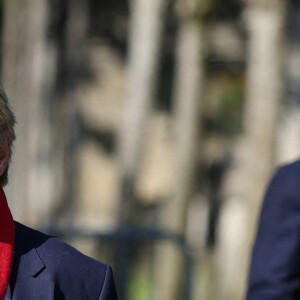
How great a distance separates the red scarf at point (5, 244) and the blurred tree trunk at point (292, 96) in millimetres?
6526

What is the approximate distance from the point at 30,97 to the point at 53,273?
27.4ft

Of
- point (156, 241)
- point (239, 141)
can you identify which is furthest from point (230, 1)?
point (156, 241)

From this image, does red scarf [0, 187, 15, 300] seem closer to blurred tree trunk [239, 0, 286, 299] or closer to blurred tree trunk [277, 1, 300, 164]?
blurred tree trunk [239, 0, 286, 299]

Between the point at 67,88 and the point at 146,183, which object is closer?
the point at 146,183

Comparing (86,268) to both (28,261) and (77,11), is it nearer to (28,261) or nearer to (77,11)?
(28,261)

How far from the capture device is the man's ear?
3.15 metres

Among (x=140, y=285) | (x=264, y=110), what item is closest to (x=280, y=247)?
(x=140, y=285)

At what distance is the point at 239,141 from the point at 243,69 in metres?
0.70

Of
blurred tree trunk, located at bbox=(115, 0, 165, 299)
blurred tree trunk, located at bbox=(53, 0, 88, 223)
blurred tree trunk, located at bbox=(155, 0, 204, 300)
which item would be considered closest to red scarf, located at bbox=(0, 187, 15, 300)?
blurred tree trunk, located at bbox=(155, 0, 204, 300)

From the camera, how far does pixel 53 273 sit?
3141 mm

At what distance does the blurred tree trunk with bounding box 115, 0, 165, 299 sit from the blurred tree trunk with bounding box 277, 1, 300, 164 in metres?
1.26

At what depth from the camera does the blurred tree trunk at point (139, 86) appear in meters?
8.81

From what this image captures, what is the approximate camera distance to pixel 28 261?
314 centimetres

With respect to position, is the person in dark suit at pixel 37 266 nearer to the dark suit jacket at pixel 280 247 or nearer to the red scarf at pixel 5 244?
the red scarf at pixel 5 244
